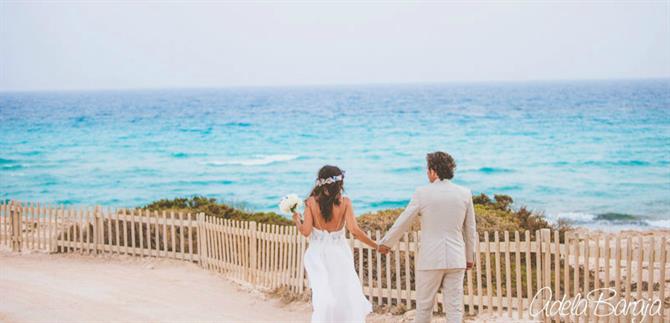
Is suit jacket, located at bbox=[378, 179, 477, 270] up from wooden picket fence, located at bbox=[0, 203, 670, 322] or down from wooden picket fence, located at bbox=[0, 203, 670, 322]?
up

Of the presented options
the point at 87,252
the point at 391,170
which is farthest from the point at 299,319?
the point at 391,170

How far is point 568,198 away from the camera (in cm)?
3728

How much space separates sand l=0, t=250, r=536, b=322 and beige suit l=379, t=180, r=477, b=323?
9.40 ft

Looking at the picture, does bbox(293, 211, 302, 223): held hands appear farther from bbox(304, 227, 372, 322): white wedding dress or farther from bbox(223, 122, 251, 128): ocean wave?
bbox(223, 122, 251, 128): ocean wave

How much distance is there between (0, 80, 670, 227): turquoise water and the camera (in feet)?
133

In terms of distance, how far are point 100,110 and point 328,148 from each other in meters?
58.5

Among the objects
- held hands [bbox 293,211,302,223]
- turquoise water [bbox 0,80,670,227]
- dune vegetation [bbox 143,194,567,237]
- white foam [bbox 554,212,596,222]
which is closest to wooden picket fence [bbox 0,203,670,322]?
dune vegetation [bbox 143,194,567,237]

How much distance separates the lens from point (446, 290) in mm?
7551

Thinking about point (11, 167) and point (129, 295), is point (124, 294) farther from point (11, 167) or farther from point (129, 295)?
point (11, 167)

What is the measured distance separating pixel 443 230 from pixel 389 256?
3.20 m

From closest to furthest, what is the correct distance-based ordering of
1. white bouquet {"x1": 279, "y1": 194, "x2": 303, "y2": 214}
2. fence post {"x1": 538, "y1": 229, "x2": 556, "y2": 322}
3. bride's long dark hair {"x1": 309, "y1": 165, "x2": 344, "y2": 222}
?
bride's long dark hair {"x1": 309, "y1": 165, "x2": 344, "y2": 222} → white bouquet {"x1": 279, "y1": 194, "x2": 303, "y2": 214} → fence post {"x1": 538, "y1": 229, "x2": 556, "y2": 322}

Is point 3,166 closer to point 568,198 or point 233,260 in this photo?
point 568,198

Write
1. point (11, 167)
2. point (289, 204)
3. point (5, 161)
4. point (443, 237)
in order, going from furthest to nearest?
point (5, 161)
point (11, 167)
point (289, 204)
point (443, 237)

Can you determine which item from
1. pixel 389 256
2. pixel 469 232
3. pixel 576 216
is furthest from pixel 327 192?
pixel 576 216
